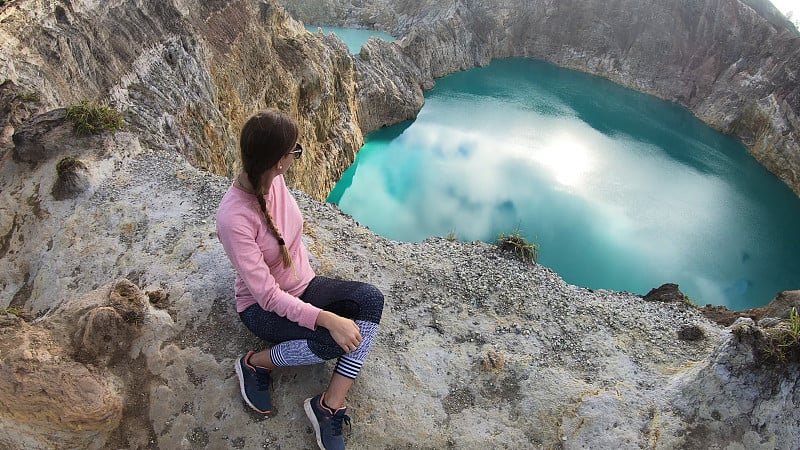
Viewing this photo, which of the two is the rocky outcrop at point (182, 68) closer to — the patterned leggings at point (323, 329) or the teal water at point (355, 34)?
the patterned leggings at point (323, 329)

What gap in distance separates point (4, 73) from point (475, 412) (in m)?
12.1

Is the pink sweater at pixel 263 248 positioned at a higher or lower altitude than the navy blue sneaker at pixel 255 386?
higher

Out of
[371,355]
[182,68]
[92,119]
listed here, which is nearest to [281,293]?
[371,355]

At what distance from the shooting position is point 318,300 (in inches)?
196

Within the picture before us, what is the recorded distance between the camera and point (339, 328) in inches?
172

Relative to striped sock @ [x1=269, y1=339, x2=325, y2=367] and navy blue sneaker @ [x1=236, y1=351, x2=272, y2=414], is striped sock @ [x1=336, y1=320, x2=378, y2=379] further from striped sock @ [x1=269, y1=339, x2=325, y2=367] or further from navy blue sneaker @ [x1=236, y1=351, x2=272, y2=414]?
navy blue sneaker @ [x1=236, y1=351, x2=272, y2=414]

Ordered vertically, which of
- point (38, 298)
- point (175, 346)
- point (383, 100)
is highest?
point (175, 346)

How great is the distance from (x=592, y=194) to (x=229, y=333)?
24.7 meters

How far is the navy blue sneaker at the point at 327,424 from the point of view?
15.9 feet

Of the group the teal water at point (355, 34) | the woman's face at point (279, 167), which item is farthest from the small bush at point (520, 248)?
the teal water at point (355, 34)

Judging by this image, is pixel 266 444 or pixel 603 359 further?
pixel 603 359

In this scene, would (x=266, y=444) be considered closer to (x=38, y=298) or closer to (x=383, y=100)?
(x=38, y=298)

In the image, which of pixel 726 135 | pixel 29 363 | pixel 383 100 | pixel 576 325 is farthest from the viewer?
pixel 726 135

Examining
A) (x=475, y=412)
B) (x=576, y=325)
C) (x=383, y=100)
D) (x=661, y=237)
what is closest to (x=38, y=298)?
(x=475, y=412)
